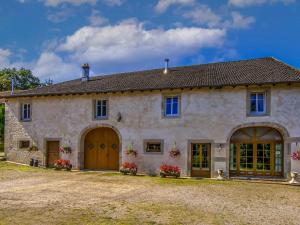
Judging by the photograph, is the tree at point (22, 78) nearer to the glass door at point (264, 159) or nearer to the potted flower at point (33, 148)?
the potted flower at point (33, 148)

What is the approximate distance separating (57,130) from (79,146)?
2.05 m

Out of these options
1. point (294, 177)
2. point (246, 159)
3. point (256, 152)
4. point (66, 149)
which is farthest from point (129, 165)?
point (294, 177)

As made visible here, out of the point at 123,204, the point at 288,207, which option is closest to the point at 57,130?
the point at 123,204

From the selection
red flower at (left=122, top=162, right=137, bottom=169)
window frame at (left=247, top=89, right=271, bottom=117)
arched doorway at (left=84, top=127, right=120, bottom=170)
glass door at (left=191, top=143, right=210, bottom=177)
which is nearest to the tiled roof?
window frame at (left=247, top=89, right=271, bottom=117)

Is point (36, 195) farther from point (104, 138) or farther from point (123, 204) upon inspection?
point (104, 138)

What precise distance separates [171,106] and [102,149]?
561 cm

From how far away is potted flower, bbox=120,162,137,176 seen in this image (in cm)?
1894

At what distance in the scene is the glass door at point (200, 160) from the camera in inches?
718

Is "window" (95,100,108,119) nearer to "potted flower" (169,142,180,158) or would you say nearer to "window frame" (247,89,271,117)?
"potted flower" (169,142,180,158)

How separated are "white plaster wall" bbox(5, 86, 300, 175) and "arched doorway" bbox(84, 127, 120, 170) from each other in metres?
0.59

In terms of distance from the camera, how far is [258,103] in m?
17.5

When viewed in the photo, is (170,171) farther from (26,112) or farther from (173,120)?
(26,112)

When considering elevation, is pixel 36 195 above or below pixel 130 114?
below

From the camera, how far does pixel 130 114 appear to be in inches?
782
